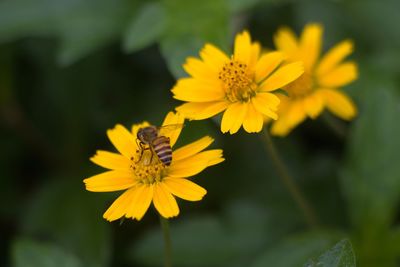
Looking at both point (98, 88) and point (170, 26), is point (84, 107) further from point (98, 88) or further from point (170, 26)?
point (170, 26)

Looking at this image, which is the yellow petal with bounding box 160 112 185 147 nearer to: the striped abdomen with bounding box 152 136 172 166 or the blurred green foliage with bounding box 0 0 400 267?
the striped abdomen with bounding box 152 136 172 166

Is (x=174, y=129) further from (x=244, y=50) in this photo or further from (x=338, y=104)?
(x=338, y=104)

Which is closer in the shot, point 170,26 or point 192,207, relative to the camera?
point 170,26

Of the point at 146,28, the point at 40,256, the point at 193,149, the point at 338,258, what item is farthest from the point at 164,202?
the point at 146,28

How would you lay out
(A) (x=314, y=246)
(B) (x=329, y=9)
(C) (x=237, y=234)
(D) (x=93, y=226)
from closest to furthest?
(A) (x=314, y=246) < (C) (x=237, y=234) < (D) (x=93, y=226) < (B) (x=329, y=9)

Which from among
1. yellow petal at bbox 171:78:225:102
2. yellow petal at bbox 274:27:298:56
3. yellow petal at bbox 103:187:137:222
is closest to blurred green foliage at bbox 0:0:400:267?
yellow petal at bbox 274:27:298:56

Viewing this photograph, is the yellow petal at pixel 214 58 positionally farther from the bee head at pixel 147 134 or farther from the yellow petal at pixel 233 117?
the bee head at pixel 147 134

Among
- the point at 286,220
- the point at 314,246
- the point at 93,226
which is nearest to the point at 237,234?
the point at 286,220

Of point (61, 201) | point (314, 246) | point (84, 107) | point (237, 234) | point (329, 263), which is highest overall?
point (84, 107)
